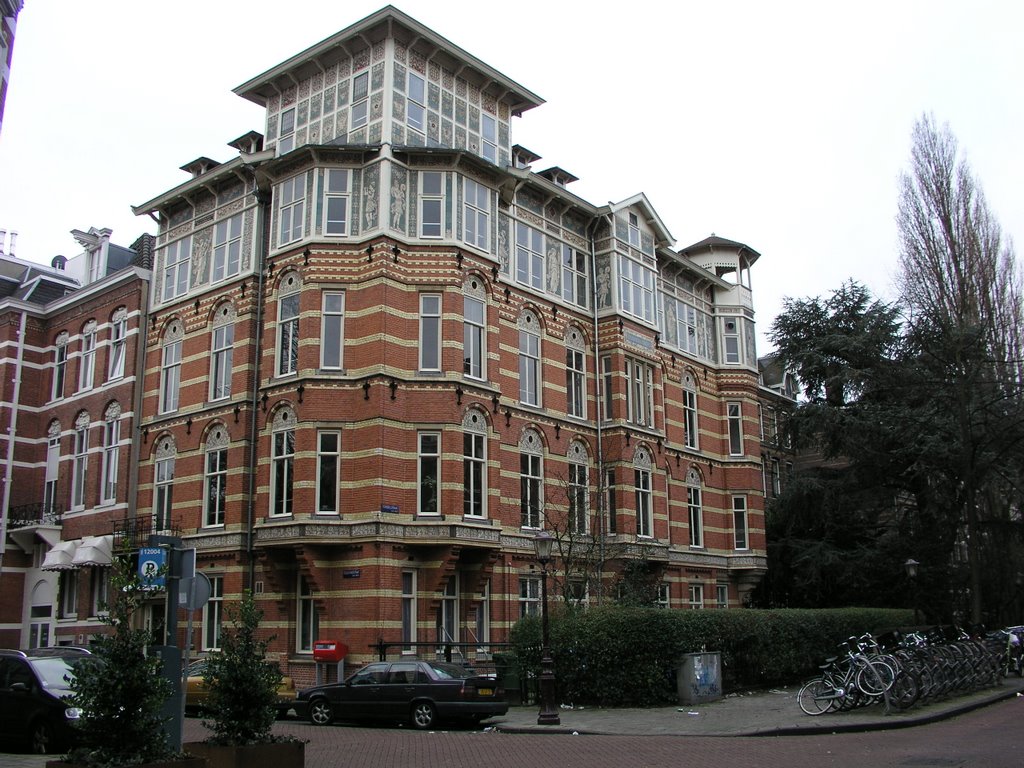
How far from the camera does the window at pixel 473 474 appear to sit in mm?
27781

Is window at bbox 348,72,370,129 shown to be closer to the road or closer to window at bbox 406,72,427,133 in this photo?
window at bbox 406,72,427,133

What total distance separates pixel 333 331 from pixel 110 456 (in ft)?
37.1

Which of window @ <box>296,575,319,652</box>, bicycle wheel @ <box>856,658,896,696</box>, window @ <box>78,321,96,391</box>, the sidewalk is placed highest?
window @ <box>78,321,96,391</box>

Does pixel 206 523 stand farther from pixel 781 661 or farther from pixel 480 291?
pixel 781 661

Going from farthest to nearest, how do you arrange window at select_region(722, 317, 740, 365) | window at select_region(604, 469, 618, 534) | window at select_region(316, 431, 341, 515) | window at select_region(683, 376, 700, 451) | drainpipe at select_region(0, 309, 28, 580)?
window at select_region(722, 317, 740, 365), window at select_region(683, 376, 700, 451), drainpipe at select_region(0, 309, 28, 580), window at select_region(604, 469, 618, 534), window at select_region(316, 431, 341, 515)

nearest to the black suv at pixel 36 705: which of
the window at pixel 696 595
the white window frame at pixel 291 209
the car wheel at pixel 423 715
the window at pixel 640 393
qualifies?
the car wheel at pixel 423 715

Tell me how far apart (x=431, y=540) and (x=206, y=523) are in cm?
802

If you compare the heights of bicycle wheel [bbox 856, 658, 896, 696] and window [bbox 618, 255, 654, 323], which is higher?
window [bbox 618, 255, 654, 323]

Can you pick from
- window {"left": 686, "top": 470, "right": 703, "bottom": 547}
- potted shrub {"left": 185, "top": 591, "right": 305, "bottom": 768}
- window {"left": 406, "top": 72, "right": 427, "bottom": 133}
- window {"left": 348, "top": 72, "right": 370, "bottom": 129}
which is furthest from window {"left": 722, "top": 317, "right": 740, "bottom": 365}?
potted shrub {"left": 185, "top": 591, "right": 305, "bottom": 768}

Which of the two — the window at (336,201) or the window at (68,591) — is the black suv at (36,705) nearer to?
the window at (336,201)

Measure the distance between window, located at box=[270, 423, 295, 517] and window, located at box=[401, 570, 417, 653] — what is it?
12.5 feet

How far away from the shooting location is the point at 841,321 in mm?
42875

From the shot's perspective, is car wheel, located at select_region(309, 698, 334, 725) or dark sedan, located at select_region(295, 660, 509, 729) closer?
dark sedan, located at select_region(295, 660, 509, 729)

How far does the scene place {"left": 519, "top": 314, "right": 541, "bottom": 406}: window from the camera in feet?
105
